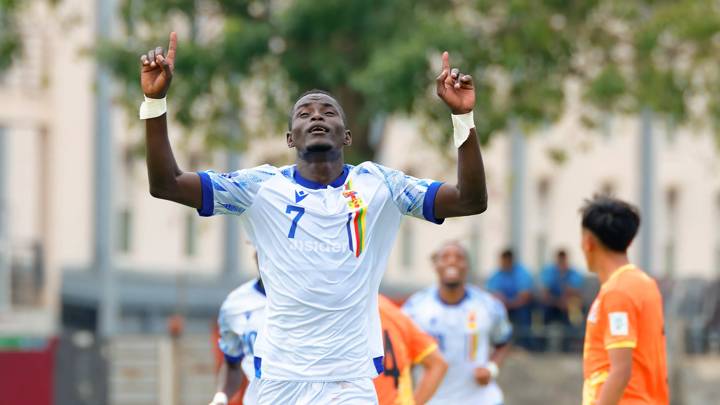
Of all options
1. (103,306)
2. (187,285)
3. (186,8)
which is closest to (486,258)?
(187,285)

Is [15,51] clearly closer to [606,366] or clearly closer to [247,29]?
[247,29]

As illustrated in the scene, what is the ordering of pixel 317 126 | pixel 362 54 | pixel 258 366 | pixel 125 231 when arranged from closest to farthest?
1. pixel 317 126
2. pixel 258 366
3. pixel 362 54
4. pixel 125 231

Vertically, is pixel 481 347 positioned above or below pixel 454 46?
below

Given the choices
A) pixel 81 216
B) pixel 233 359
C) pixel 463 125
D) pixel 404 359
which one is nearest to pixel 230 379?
pixel 233 359

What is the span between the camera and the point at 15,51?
21578 millimetres

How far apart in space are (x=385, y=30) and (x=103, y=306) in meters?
5.85

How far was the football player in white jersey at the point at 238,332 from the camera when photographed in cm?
941

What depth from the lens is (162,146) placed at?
6.71 metres

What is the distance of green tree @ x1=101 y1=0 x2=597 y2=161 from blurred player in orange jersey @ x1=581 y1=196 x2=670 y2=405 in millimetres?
10713

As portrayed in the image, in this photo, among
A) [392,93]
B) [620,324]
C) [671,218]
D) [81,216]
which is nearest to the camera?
[620,324]

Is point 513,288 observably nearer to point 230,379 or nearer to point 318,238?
point 230,379

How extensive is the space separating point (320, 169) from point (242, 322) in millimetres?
2580

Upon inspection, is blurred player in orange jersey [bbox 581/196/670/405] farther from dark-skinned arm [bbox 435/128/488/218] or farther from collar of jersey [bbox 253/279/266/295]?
collar of jersey [bbox 253/279/266/295]

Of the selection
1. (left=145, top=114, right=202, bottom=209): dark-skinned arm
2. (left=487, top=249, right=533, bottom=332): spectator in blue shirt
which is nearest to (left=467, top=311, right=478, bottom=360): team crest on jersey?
(left=145, top=114, right=202, bottom=209): dark-skinned arm
